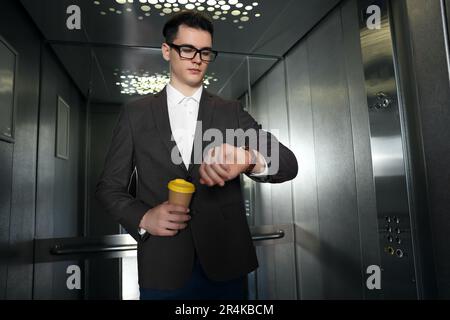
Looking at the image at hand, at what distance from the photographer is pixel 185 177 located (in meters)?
0.96

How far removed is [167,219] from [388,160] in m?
1.27

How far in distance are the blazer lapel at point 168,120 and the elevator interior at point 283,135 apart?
3.28 ft

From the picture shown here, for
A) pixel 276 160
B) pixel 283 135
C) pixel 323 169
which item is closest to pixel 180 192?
pixel 276 160

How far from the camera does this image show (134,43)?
236 cm

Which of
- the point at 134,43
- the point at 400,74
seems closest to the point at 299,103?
the point at 400,74

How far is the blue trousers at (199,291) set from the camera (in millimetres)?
954

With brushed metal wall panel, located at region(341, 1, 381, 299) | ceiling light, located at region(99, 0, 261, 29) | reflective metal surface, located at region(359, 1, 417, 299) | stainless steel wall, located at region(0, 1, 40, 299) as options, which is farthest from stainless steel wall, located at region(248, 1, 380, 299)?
stainless steel wall, located at region(0, 1, 40, 299)

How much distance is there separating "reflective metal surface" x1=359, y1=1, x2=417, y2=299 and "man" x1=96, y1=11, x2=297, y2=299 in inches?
32.6

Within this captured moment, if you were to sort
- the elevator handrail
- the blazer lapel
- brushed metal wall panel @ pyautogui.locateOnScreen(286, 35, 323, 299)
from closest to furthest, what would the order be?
the blazer lapel, the elevator handrail, brushed metal wall panel @ pyautogui.locateOnScreen(286, 35, 323, 299)

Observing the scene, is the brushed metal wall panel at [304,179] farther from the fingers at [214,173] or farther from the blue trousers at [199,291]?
the fingers at [214,173]

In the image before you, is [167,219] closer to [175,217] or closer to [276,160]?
[175,217]

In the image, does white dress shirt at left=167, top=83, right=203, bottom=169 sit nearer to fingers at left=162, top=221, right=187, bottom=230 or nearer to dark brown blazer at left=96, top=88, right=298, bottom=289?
dark brown blazer at left=96, top=88, right=298, bottom=289

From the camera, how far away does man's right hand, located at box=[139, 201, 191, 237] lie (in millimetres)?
777
